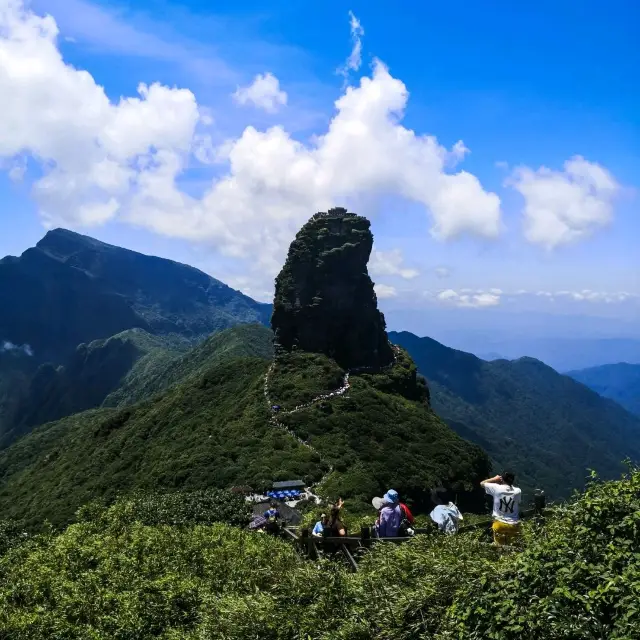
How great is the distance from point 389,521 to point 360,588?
392 centimetres

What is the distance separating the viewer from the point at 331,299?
8300 centimetres

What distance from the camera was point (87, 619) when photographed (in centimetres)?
1339

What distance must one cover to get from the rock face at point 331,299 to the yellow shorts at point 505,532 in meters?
68.1

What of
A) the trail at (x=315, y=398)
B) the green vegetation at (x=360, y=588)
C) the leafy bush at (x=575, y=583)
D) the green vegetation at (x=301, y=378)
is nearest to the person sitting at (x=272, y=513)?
the green vegetation at (x=360, y=588)

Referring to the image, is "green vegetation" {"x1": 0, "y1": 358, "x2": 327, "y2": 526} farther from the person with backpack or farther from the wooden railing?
the person with backpack

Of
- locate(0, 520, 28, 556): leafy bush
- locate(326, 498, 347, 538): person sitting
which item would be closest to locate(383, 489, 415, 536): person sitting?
locate(326, 498, 347, 538): person sitting

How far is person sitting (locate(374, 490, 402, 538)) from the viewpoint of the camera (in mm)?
14250

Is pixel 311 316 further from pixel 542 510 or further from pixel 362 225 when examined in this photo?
pixel 542 510

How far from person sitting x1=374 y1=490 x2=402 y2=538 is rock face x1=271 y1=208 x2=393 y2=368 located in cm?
6665

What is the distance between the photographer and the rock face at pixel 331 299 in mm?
82125

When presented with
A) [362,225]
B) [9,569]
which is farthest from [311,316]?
[9,569]

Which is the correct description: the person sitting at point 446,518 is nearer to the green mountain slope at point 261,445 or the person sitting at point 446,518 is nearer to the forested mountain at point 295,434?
the forested mountain at point 295,434

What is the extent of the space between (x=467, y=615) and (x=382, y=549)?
12.0 feet

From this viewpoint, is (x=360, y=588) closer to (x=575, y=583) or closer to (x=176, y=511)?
(x=575, y=583)
